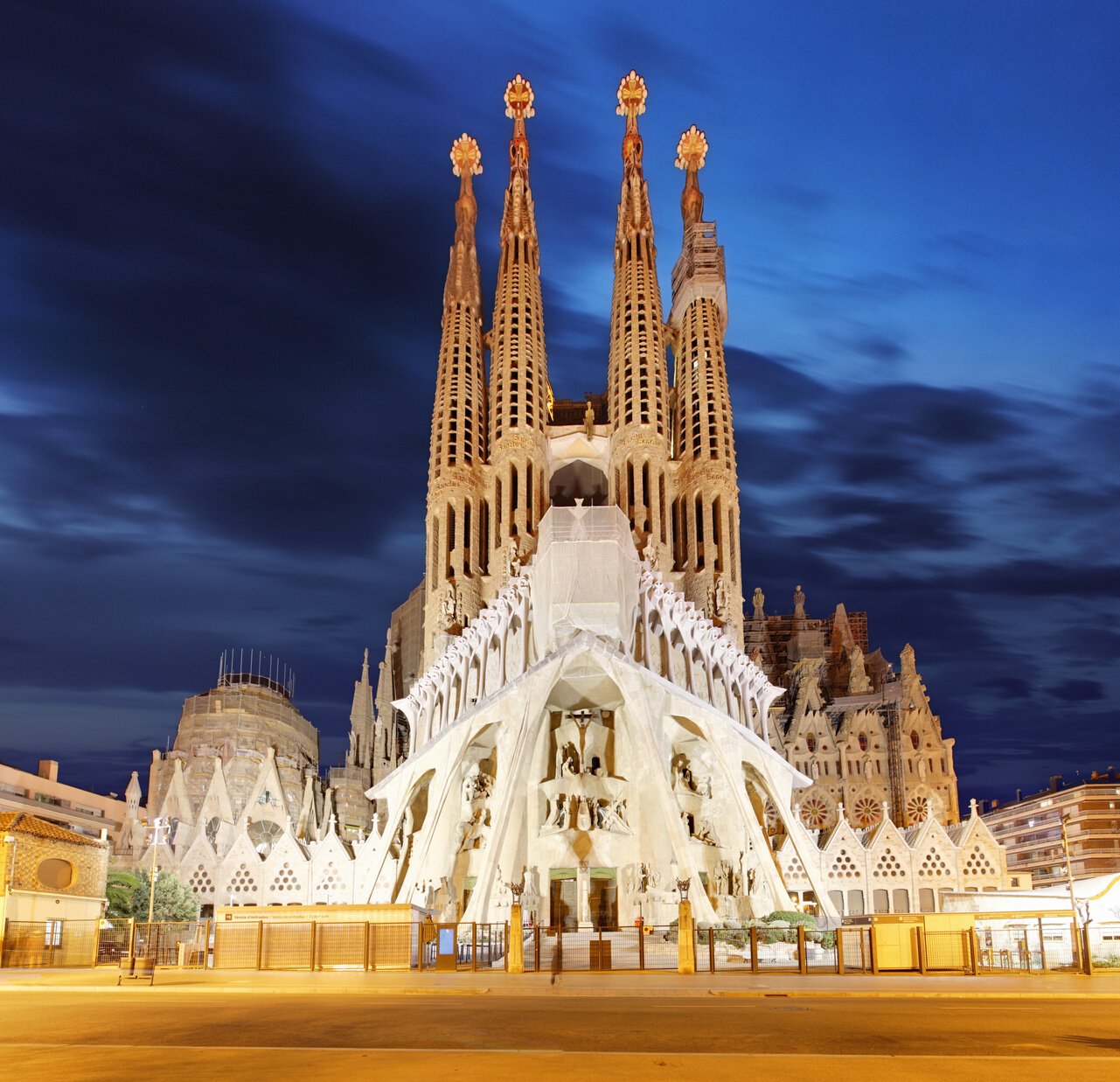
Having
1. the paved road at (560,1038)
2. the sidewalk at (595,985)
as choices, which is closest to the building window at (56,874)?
the sidewalk at (595,985)

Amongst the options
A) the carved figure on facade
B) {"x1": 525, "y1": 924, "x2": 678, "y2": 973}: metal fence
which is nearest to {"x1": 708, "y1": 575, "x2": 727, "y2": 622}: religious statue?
the carved figure on facade

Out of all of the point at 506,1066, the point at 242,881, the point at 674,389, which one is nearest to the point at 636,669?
the point at 242,881

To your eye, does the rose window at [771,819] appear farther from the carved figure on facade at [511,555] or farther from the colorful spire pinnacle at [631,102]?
the colorful spire pinnacle at [631,102]

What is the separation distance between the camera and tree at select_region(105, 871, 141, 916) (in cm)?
4392

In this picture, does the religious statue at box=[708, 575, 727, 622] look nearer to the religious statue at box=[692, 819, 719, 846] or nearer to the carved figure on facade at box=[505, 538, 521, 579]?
the carved figure on facade at box=[505, 538, 521, 579]

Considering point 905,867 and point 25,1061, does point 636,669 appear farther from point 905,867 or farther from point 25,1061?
point 25,1061

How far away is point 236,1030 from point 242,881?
47534 mm

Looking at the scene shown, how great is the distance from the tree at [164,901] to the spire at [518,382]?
24159mm

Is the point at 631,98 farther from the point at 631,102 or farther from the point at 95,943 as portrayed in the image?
the point at 95,943

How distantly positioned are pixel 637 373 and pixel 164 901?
1530 inches

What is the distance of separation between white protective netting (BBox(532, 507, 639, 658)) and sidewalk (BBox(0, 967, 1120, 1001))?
23976 millimetres

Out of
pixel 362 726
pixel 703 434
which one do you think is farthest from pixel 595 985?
pixel 362 726

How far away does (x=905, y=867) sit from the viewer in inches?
2189

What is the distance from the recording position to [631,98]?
79.1 meters
